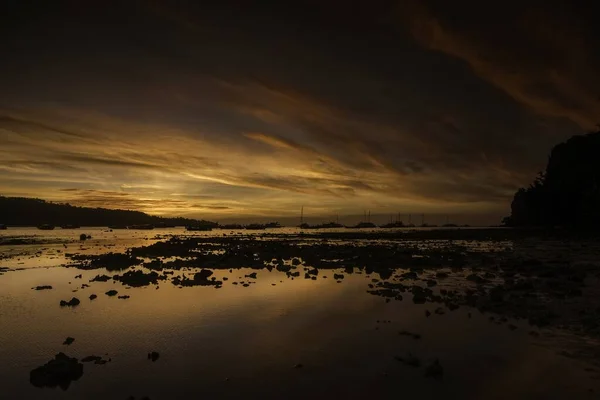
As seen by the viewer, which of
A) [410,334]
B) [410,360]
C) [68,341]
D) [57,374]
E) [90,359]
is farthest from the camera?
[410,334]

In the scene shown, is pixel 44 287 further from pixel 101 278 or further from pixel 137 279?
pixel 137 279

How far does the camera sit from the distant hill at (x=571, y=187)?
85188 millimetres

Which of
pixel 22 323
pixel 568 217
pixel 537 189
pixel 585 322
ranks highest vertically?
pixel 537 189

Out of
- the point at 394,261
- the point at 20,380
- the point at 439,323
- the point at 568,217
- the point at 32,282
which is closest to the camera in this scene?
the point at 20,380

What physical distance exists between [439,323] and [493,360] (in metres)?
4.10

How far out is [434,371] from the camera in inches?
393

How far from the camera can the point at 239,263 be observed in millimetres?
36938

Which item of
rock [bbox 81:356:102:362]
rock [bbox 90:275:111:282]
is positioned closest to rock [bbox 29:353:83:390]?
rock [bbox 81:356:102:362]

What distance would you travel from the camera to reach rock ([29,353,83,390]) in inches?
389

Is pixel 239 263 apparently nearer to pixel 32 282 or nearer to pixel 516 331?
pixel 32 282

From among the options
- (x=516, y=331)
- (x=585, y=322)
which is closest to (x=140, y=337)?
(x=516, y=331)

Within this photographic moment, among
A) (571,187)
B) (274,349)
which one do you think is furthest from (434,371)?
(571,187)

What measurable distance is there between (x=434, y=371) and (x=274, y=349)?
17.2ft

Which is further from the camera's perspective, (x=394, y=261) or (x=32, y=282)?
(x=394, y=261)
